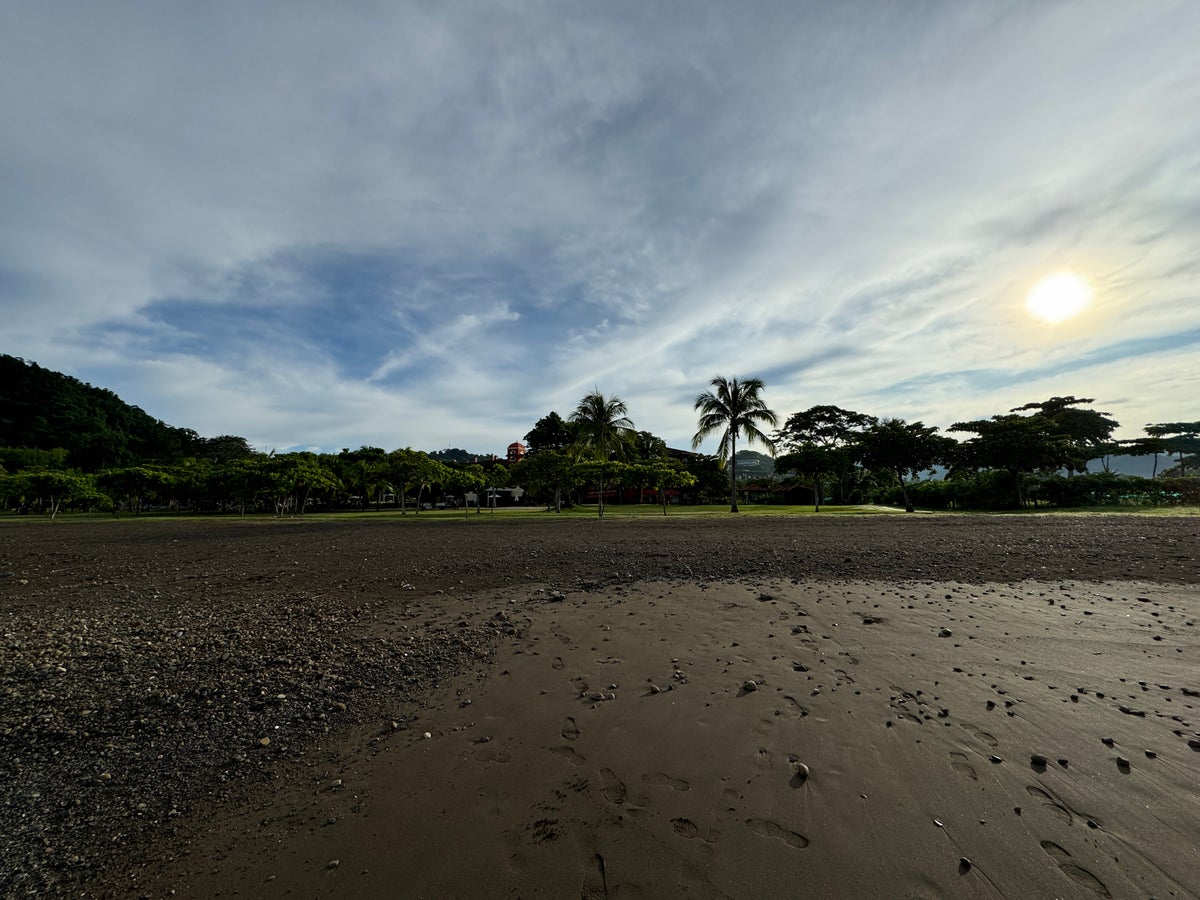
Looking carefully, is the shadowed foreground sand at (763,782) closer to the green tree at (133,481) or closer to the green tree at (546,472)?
the green tree at (546,472)

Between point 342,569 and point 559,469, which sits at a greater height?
point 559,469

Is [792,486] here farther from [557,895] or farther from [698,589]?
[557,895]

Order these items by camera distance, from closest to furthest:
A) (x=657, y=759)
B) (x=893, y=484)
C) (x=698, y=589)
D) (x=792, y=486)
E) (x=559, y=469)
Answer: (x=657, y=759), (x=698, y=589), (x=559, y=469), (x=893, y=484), (x=792, y=486)

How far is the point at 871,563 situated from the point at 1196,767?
10097 millimetres

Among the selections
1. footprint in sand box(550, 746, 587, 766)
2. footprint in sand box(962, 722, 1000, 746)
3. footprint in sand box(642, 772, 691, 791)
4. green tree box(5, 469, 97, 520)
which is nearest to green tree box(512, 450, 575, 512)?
footprint in sand box(550, 746, 587, 766)

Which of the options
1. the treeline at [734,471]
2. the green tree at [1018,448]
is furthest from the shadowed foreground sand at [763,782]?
the green tree at [1018,448]

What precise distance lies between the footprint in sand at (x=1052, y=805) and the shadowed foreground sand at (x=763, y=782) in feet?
0.05

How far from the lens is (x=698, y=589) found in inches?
426

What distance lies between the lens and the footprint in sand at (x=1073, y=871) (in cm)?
288

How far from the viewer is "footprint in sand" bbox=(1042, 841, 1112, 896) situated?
2.88 meters

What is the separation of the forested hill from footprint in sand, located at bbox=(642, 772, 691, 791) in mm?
119664

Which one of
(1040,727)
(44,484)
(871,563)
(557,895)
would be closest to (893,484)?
(871,563)

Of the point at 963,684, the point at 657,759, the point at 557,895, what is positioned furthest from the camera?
the point at 963,684

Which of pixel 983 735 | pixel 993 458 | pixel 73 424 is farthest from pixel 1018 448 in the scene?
pixel 73 424
